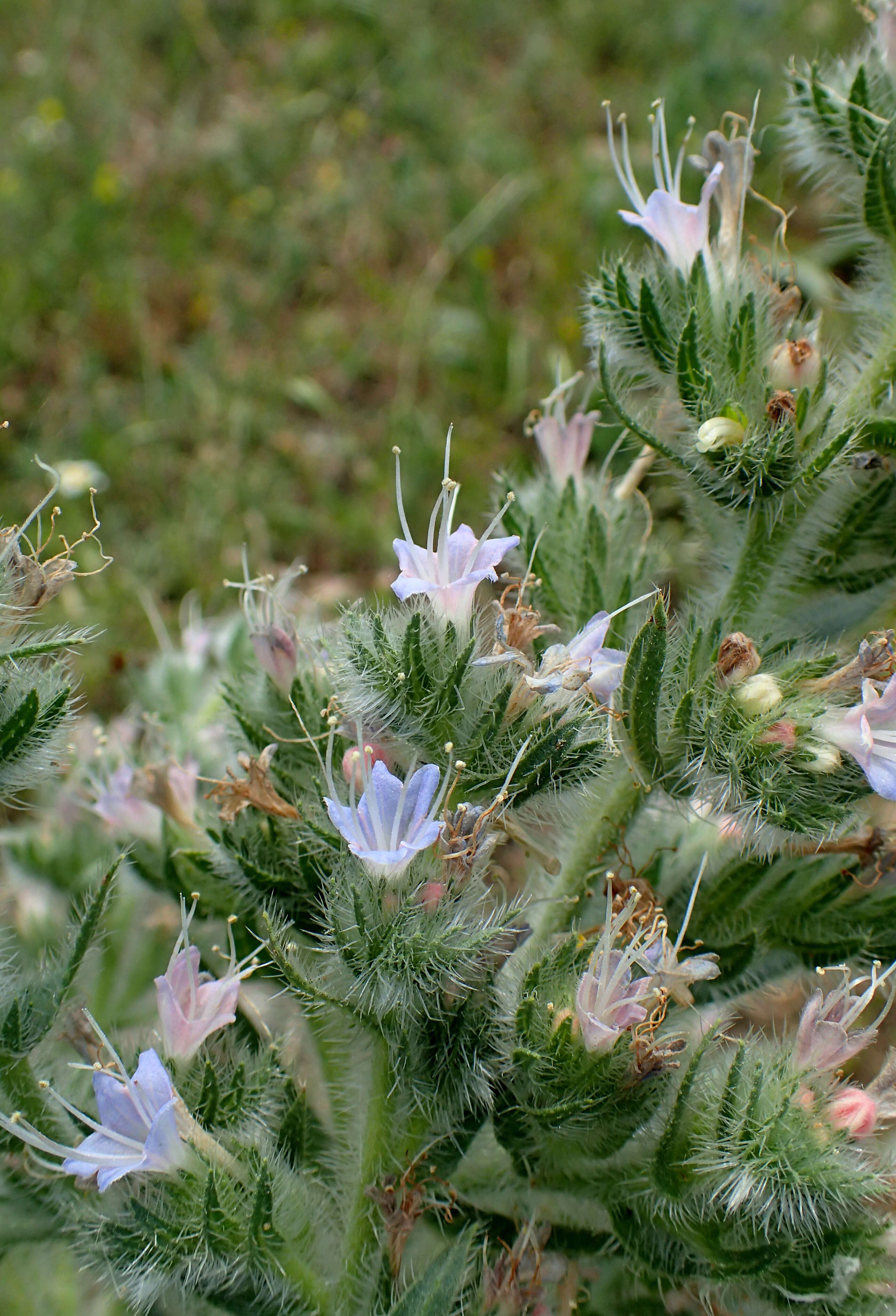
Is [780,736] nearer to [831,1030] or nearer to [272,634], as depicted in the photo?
[831,1030]

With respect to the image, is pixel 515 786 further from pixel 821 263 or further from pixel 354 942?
pixel 821 263

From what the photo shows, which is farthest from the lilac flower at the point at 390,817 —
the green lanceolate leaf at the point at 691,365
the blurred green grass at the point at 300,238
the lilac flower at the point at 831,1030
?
the blurred green grass at the point at 300,238

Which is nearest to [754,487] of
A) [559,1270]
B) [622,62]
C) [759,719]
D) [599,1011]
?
[759,719]

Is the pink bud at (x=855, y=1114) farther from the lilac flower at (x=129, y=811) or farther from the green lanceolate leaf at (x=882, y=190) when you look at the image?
the green lanceolate leaf at (x=882, y=190)

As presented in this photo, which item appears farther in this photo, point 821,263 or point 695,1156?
point 821,263

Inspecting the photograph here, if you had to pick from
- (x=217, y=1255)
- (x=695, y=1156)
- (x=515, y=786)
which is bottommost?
(x=217, y=1255)
